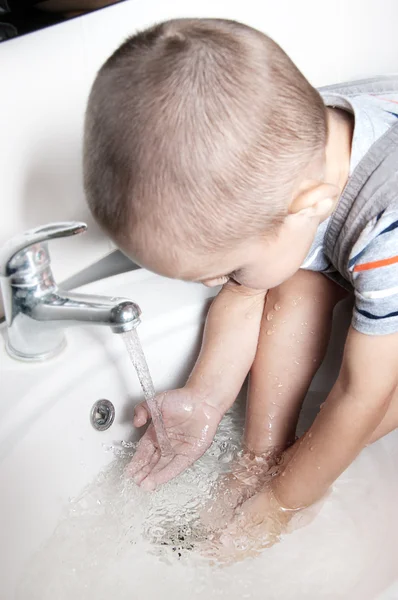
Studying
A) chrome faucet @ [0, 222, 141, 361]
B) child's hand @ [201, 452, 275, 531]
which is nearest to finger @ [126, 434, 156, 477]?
child's hand @ [201, 452, 275, 531]

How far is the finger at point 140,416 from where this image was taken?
925mm

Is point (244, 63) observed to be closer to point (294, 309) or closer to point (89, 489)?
point (294, 309)

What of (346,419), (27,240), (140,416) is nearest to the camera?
(27,240)

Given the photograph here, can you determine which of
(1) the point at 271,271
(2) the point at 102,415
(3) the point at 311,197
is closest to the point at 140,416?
(2) the point at 102,415

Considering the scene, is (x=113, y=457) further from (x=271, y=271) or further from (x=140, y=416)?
(x=271, y=271)

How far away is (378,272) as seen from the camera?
757 mm

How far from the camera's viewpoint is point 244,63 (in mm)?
593

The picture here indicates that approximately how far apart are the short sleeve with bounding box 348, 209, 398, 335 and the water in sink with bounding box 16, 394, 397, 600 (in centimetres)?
28

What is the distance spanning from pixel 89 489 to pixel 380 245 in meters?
0.51

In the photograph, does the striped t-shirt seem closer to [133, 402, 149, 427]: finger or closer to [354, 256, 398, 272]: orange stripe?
[354, 256, 398, 272]: orange stripe

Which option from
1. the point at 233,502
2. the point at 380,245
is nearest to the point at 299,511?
the point at 233,502

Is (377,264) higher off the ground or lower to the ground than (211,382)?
higher

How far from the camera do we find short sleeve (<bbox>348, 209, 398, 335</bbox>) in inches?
29.5

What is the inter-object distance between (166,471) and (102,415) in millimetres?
118
